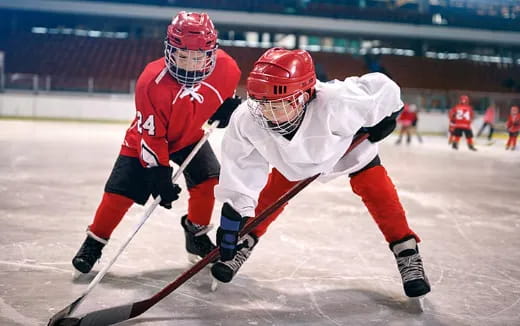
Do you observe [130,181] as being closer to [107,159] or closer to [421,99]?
[107,159]

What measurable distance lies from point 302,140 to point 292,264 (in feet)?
2.63

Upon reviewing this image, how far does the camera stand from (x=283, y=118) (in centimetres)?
167

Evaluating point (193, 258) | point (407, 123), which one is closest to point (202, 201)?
point (193, 258)

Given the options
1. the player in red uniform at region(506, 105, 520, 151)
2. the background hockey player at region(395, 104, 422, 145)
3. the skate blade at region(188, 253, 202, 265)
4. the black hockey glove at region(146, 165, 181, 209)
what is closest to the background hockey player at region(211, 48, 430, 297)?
the black hockey glove at region(146, 165, 181, 209)

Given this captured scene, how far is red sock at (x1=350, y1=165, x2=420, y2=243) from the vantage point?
195cm

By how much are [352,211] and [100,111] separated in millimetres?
10032

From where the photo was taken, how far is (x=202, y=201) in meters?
2.27

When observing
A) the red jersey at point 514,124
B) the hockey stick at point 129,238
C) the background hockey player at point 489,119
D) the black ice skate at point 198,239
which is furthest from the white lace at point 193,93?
the background hockey player at point 489,119

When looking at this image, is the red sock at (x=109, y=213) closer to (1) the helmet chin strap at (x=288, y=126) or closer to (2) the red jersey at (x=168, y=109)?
(2) the red jersey at (x=168, y=109)

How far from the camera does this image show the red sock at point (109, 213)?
7.04 ft

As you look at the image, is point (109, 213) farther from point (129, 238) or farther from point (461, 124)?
point (461, 124)

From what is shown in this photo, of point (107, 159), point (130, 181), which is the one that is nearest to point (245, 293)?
point (130, 181)

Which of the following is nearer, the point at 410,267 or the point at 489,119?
the point at 410,267

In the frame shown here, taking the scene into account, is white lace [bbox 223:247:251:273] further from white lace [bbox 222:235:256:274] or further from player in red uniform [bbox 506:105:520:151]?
player in red uniform [bbox 506:105:520:151]
